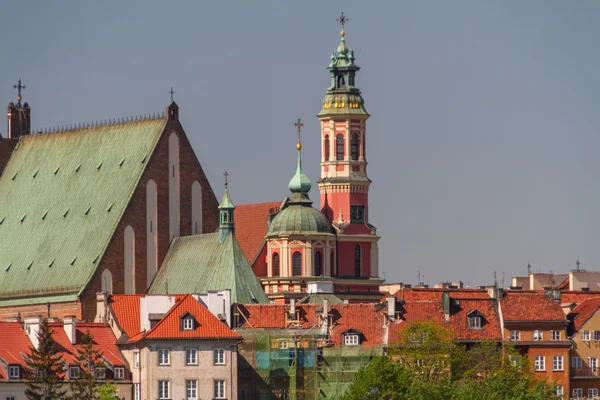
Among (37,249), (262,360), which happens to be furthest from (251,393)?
(37,249)

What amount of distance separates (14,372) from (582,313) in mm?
33101

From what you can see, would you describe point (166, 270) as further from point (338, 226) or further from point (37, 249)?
point (338, 226)

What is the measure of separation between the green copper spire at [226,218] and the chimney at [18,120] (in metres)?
19.9

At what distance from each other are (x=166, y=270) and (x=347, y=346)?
26157mm

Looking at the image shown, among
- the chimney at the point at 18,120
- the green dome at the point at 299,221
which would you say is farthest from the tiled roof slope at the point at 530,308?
the green dome at the point at 299,221

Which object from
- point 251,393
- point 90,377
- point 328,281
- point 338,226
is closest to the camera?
point 90,377

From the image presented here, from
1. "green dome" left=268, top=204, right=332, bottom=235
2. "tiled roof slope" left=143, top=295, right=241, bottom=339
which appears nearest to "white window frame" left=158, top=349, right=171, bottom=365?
"tiled roof slope" left=143, top=295, right=241, bottom=339

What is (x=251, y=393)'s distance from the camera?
129500 millimetres

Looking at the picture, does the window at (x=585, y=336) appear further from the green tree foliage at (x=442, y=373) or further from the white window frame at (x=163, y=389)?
the white window frame at (x=163, y=389)

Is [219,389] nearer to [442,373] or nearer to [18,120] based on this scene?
[442,373]

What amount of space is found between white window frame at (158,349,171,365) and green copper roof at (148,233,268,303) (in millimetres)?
18024

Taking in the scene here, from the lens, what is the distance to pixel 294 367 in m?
130

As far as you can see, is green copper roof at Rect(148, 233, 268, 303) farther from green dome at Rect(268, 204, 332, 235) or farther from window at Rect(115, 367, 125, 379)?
green dome at Rect(268, 204, 332, 235)

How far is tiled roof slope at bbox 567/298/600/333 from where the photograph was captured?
13812 cm
